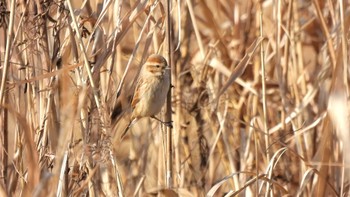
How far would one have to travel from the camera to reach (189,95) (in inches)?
114

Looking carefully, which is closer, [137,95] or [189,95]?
[137,95]

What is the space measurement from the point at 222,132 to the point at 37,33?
1162mm

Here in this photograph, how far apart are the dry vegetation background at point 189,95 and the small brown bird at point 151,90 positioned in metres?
0.06

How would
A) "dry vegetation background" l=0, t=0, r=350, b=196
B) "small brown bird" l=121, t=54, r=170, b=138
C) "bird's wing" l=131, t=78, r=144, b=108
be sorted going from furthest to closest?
"bird's wing" l=131, t=78, r=144, b=108 < "small brown bird" l=121, t=54, r=170, b=138 < "dry vegetation background" l=0, t=0, r=350, b=196

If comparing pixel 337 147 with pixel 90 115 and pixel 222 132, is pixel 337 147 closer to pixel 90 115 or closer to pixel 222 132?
pixel 222 132

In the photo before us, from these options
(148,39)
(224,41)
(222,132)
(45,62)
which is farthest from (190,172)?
(45,62)

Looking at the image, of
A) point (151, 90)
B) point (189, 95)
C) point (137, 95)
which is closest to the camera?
point (151, 90)

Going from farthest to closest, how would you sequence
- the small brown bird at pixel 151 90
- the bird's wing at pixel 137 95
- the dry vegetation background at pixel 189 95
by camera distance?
1. the bird's wing at pixel 137 95
2. the small brown bird at pixel 151 90
3. the dry vegetation background at pixel 189 95

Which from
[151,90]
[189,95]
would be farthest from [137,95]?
[189,95]

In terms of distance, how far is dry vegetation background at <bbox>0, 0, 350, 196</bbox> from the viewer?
177 cm

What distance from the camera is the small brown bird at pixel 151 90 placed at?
2.35 m

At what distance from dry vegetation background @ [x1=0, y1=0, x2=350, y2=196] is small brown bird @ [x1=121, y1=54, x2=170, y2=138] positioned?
0.18ft

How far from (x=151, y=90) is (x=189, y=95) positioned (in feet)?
0.94

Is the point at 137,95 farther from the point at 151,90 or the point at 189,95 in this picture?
the point at 189,95
